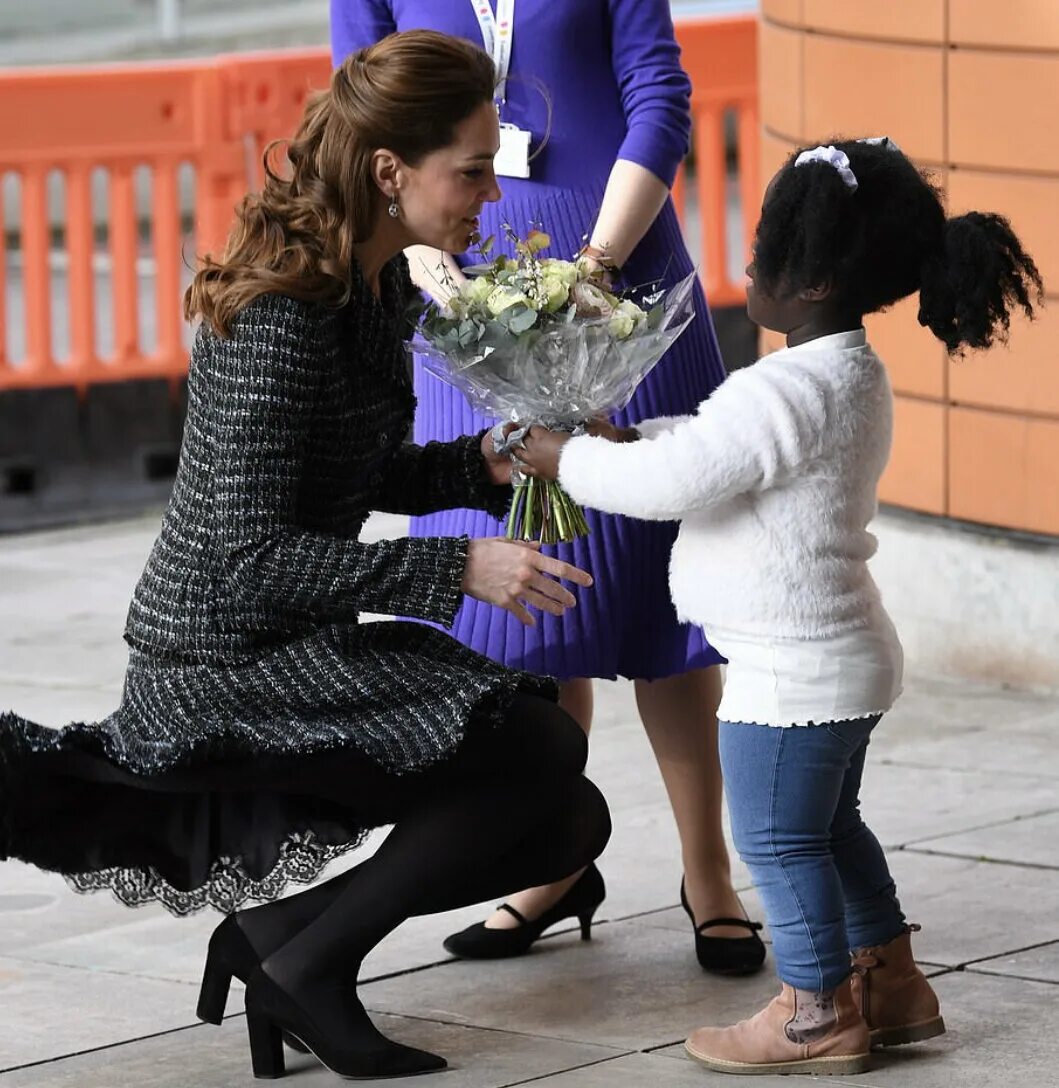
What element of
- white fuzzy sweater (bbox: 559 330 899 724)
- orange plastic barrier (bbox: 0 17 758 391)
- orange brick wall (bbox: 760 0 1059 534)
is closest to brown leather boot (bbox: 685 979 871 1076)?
white fuzzy sweater (bbox: 559 330 899 724)

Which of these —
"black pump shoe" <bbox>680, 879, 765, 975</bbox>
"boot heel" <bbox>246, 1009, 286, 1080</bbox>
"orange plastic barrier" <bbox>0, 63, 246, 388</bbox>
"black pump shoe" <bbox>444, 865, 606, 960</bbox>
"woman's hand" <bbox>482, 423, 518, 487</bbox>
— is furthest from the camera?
"orange plastic barrier" <bbox>0, 63, 246, 388</bbox>

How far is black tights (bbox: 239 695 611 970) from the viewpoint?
381 centimetres

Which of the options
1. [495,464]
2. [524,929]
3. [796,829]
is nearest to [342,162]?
[495,464]

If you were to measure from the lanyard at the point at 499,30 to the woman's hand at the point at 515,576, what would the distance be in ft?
3.59

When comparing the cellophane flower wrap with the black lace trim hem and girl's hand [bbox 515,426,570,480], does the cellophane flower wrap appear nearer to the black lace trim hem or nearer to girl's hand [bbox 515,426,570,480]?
girl's hand [bbox 515,426,570,480]

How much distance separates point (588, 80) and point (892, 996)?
175 cm

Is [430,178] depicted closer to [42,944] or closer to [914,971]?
[914,971]

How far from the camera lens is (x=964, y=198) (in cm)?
654

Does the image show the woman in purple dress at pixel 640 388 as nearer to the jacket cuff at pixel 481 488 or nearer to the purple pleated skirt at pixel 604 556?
the purple pleated skirt at pixel 604 556

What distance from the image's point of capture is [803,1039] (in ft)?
12.5

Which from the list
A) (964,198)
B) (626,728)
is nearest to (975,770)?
(626,728)

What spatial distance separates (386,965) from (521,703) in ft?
2.67

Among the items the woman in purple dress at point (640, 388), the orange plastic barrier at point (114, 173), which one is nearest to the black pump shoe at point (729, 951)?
the woman in purple dress at point (640, 388)

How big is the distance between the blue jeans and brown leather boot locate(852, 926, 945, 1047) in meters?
0.12
